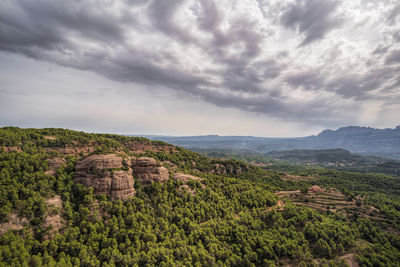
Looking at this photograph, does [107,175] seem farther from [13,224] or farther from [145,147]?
[145,147]

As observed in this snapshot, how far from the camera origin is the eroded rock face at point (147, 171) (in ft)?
221

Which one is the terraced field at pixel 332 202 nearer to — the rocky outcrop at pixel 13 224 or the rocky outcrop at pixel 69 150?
the rocky outcrop at pixel 69 150

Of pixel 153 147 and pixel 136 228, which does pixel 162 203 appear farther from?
pixel 153 147

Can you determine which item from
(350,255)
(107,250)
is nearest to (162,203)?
(107,250)

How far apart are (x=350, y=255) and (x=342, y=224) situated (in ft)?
56.5

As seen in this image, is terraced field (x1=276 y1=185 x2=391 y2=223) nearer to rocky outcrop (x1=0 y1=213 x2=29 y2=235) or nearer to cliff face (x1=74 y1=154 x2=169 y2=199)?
cliff face (x1=74 y1=154 x2=169 y2=199)

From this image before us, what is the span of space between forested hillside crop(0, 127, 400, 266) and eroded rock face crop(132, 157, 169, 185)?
41 cm

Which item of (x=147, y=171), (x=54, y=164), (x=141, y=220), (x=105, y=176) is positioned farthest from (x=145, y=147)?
(x=141, y=220)

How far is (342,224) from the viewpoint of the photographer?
62.2 m

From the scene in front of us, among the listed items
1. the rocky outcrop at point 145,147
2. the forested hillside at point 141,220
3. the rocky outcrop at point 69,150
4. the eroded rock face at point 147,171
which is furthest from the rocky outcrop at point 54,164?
the rocky outcrop at point 145,147

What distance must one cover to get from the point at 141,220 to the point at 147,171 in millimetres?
19659

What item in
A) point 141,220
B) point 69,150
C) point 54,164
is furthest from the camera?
point 69,150

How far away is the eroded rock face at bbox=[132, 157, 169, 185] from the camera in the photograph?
6744 cm

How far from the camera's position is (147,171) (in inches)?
2704
